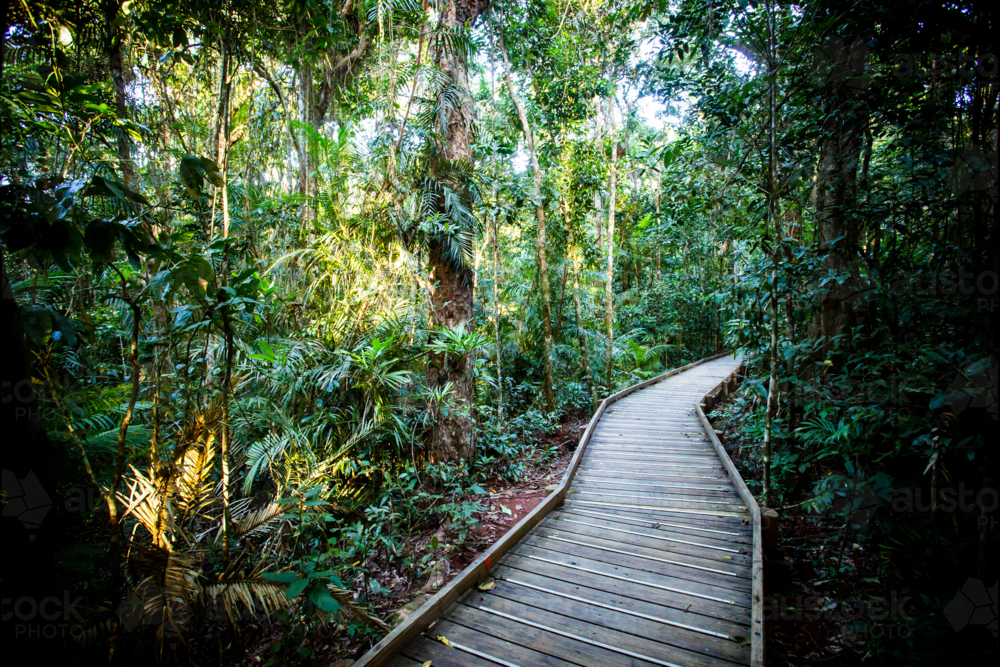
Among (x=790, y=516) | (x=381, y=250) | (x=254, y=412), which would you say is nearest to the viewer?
(x=254, y=412)

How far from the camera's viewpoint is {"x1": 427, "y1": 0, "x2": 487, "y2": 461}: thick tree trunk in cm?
532

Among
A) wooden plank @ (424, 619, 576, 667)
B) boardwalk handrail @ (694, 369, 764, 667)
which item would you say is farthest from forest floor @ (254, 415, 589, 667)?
boardwalk handrail @ (694, 369, 764, 667)

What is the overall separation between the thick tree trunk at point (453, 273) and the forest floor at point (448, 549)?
76 cm

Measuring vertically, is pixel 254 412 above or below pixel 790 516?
above

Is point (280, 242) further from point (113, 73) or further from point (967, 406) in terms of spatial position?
point (967, 406)

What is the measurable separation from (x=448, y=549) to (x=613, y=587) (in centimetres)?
148

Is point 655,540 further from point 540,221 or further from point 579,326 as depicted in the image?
point 579,326

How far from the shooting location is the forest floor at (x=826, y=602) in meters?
2.78

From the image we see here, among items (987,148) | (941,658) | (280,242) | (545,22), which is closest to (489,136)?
(545,22)

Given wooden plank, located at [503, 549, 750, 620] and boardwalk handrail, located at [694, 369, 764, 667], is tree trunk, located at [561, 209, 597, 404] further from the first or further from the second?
wooden plank, located at [503, 549, 750, 620]

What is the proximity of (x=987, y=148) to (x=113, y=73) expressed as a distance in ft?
22.2

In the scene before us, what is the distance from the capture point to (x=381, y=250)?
504 centimetres

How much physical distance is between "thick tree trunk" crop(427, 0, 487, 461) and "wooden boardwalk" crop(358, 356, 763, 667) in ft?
4.87

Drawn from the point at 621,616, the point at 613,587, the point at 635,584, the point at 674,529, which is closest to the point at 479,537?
the point at 613,587
